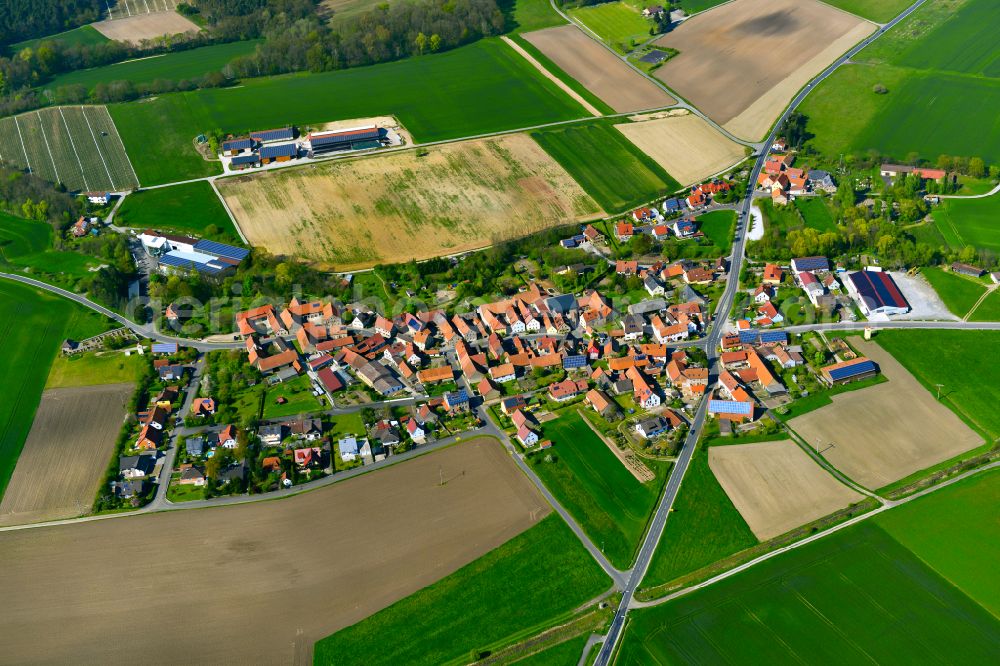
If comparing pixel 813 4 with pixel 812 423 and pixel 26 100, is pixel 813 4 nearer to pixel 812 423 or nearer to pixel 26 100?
pixel 812 423

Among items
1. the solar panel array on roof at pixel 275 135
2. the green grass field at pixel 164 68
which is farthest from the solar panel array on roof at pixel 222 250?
the green grass field at pixel 164 68

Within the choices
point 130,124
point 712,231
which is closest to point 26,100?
point 130,124

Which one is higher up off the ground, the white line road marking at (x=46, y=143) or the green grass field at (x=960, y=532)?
the white line road marking at (x=46, y=143)

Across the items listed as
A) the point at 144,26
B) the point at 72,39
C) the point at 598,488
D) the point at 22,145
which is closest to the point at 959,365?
the point at 598,488

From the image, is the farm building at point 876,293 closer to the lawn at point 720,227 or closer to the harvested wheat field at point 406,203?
the lawn at point 720,227

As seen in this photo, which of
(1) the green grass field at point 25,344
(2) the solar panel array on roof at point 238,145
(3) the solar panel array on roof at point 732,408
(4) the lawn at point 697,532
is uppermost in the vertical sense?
(2) the solar panel array on roof at point 238,145

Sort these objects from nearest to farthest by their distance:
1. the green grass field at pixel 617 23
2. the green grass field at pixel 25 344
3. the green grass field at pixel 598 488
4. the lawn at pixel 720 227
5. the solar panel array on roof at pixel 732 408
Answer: the green grass field at pixel 598 488 < the solar panel array on roof at pixel 732 408 < the green grass field at pixel 25 344 < the lawn at pixel 720 227 < the green grass field at pixel 617 23

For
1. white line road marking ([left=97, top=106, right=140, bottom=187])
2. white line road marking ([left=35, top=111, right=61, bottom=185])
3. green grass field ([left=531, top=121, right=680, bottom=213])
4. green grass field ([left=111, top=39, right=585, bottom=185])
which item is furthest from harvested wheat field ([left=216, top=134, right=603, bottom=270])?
white line road marking ([left=35, top=111, right=61, bottom=185])
